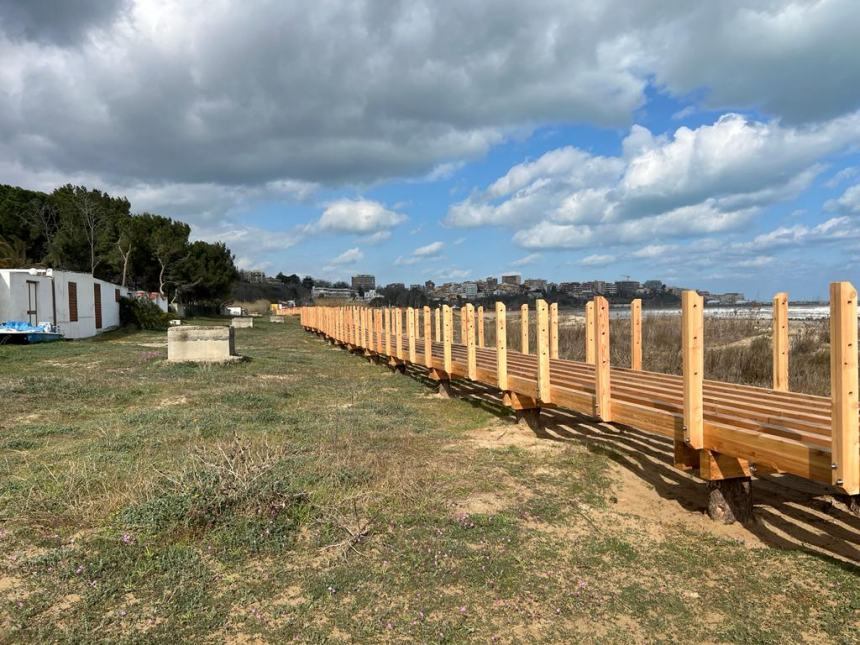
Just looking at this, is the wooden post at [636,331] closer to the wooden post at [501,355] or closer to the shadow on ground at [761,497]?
the shadow on ground at [761,497]

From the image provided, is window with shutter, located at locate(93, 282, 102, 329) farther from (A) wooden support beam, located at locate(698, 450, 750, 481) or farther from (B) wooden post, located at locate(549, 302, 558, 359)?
(A) wooden support beam, located at locate(698, 450, 750, 481)

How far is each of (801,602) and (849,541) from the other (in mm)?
1141

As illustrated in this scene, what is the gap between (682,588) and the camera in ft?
Result: 10.4

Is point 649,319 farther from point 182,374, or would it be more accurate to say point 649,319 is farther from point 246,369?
point 182,374

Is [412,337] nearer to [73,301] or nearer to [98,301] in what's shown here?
[73,301]

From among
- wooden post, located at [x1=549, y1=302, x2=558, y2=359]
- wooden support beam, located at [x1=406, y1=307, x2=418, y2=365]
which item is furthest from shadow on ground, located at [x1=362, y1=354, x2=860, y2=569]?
wooden support beam, located at [x1=406, y1=307, x2=418, y2=365]

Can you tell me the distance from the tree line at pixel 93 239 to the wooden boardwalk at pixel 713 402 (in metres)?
31.1

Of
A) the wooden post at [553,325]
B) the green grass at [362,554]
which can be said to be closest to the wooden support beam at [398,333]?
the wooden post at [553,325]

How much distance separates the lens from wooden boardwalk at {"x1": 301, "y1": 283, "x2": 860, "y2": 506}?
2.94 metres

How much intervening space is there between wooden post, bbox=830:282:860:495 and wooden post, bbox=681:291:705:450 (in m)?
0.92

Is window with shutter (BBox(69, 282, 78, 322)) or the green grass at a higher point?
window with shutter (BBox(69, 282, 78, 322))

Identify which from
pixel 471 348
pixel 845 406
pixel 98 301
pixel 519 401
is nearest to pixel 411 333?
pixel 471 348

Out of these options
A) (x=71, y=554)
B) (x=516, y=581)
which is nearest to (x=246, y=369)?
(x=71, y=554)

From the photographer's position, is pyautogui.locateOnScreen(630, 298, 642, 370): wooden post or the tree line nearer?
pyautogui.locateOnScreen(630, 298, 642, 370): wooden post
